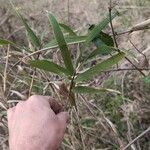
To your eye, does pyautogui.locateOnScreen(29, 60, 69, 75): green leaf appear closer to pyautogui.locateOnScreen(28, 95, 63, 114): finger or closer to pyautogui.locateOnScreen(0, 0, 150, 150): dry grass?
pyautogui.locateOnScreen(28, 95, 63, 114): finger

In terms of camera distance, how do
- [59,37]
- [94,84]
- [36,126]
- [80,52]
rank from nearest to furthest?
1. [36,126]
2. [59,37]
3. [80,52]
4. [94,84]

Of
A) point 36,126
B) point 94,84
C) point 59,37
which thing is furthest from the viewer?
point 94,84

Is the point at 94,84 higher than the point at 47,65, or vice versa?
the point at 47,65

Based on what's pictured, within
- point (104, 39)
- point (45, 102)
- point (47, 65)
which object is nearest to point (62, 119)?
point (45, 102)

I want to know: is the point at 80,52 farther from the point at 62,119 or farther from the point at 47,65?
the point at 62,119

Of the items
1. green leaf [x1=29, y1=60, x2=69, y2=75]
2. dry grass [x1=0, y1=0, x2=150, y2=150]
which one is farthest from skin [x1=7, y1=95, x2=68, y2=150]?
dry grass [x1=0, y1=0, x2=150, y2=150]

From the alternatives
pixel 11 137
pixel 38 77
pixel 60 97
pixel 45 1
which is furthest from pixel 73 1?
pixel 11 137
